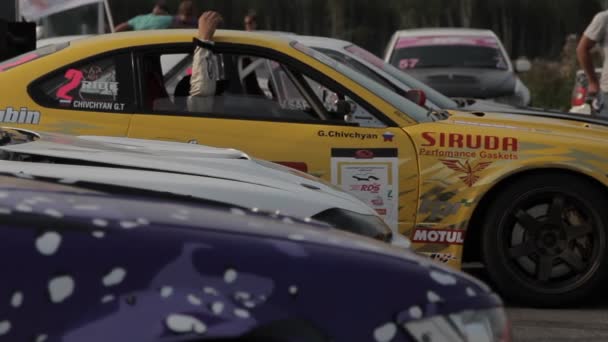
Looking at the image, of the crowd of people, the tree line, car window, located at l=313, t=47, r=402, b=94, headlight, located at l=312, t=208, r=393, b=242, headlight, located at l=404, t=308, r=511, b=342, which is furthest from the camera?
the tree line

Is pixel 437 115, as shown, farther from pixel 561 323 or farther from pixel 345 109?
pixel 561 323

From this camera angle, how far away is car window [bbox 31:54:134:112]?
7.25 metres

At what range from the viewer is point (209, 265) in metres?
2.90

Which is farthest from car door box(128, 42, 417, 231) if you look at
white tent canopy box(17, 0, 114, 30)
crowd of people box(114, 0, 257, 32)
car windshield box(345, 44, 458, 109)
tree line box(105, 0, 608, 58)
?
tree line box(105, 0, 608, 58)

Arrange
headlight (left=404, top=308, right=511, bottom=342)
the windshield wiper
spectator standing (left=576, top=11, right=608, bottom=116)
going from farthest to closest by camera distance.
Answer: spectator standing (left=576, top=11, right=608, bottom=116) < the windshield wiper < headlight (left=404, top=308, right=511, bottom=342)

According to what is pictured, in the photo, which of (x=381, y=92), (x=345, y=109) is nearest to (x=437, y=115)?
(x=381, y=92)

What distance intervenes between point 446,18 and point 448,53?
20906mm

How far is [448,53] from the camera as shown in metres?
17.2

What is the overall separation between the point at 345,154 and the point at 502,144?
803 millimetres

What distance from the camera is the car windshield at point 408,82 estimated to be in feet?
30.4

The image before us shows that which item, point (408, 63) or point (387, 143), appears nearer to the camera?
point (387, 143)

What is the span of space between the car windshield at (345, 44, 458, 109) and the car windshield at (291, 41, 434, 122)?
156 centimetres

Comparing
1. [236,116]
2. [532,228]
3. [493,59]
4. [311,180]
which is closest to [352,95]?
[236,116]

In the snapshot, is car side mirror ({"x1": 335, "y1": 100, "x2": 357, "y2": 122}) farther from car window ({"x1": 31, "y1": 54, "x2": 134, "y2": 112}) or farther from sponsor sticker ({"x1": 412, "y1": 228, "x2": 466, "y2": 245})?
car window ({"x1": 31, "y1": 54, "x2": 134, "y2": 112})
